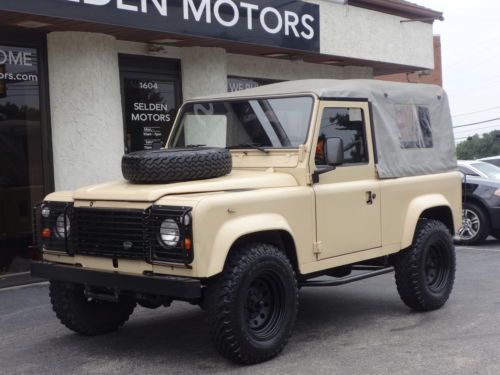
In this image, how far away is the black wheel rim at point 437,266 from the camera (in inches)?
268

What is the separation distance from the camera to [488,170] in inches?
492

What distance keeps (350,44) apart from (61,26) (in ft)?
19.7

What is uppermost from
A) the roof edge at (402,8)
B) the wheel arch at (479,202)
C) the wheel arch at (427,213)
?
the roof edge at (402,8)

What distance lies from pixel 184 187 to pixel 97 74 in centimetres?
504

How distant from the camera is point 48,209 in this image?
Answer: 557 centimetres

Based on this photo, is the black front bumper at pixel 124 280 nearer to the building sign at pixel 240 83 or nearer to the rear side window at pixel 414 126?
the rear side window at pixel 414 126

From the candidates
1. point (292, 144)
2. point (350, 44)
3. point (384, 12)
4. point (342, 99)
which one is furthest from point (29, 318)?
point (384, 12)

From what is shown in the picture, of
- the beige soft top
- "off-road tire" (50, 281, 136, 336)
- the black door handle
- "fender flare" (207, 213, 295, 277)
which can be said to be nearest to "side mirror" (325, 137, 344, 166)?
the beige soft top

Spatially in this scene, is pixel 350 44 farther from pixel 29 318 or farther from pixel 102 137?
pixel 29 318

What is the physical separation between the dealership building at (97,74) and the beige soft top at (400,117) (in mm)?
3161

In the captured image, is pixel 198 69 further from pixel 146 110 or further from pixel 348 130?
pixel 348 130

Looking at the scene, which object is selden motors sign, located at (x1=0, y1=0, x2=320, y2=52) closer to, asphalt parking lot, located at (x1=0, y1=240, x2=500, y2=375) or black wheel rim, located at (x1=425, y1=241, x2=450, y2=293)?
asphalt parking lot, located at (x1=0, y1=240, x2=500, y2=375)

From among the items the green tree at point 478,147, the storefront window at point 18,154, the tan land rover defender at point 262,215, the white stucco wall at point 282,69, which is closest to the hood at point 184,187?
the tan land rover defender at point 262,215

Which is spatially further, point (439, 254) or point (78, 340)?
point (439, 254)
